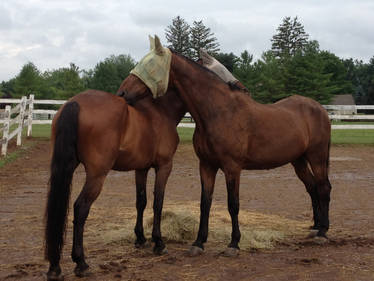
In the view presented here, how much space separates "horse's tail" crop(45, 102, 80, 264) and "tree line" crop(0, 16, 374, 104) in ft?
133

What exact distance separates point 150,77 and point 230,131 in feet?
3.77

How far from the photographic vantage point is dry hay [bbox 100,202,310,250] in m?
5.44

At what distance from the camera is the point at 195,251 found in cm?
490

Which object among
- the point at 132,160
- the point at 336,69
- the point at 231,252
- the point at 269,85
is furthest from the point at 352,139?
the point at 336,69

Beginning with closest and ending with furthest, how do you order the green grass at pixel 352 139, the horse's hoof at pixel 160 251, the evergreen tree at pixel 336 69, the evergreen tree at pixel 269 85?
the horse's hoof at pixel 160 251 < the green grass at pixel 352 139 < the evergreen tree at pixel 269 85 < the evergreen tree at pixel 336 69

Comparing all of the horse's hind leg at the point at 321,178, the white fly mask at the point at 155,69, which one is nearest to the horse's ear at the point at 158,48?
the white fly mask at the point at 155,69

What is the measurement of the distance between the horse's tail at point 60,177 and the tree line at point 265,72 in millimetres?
40647

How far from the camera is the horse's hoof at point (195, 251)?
487cm

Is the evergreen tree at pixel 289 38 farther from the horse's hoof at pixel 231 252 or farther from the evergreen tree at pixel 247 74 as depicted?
the horse's hoof at pixel 231 252

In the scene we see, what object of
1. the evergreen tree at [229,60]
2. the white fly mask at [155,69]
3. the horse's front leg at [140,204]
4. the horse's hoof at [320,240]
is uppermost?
the evergreen tree at [229,60]

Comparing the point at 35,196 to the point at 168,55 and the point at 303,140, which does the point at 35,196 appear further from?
the point at 303,140

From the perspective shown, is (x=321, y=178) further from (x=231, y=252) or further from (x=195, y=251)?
(x=195, y=251)

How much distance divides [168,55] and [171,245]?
7.84 ft

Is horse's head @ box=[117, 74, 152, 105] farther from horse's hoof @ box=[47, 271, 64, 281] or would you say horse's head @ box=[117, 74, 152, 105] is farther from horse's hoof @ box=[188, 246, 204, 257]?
horse's hoof @ box=[47, 271, 64, 281]
